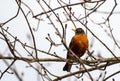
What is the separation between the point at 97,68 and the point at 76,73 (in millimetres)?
364

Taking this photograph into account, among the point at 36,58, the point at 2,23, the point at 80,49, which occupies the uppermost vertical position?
the point at 2,23

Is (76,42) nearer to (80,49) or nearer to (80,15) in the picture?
(80,49)

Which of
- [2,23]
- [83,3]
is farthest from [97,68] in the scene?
[2,23]

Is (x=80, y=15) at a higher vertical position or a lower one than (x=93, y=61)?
higher

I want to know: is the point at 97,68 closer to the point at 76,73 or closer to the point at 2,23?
the point at 76,73

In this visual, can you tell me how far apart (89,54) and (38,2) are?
140 centimetres

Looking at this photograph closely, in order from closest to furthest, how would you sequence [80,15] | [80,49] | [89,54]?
[89,54] < [80,15] < [80,49]

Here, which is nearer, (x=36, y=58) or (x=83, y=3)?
(x=36, y=58)

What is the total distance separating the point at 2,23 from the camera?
19.2 feet

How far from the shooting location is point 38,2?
621 centimetres

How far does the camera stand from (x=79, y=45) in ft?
31.7

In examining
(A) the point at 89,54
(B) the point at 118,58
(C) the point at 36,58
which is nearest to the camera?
(C) the point at 36,58

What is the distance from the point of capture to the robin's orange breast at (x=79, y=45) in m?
9.47

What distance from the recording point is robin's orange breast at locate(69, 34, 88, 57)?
9.47 metres
